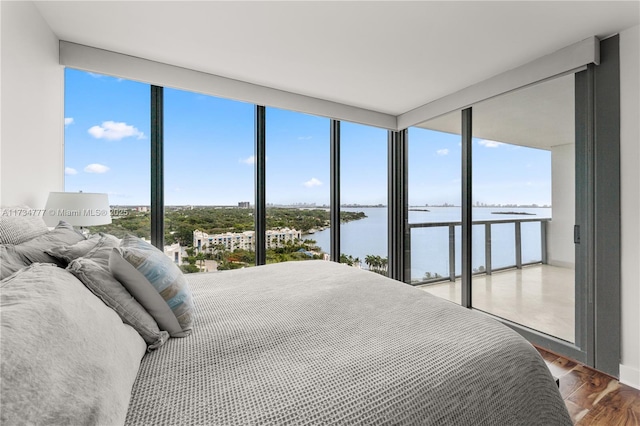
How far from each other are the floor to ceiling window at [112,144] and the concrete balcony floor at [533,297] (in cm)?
360

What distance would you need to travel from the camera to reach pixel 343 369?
88 cm

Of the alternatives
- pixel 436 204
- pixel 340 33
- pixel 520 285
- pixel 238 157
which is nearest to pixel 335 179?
pixel 238 157

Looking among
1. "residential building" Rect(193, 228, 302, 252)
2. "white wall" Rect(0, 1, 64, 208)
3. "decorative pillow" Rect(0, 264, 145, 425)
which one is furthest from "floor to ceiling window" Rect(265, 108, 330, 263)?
"decorative pillow" Rect(0, 264, 145, 425)

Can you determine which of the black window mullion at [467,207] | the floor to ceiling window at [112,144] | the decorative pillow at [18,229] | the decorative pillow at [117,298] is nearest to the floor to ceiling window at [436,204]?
the black window mullion at [467,207]

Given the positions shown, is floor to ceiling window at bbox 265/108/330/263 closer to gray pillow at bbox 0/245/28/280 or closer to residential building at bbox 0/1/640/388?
residential building at bbox 0/1/640/388

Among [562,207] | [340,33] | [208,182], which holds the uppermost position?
[340,33]

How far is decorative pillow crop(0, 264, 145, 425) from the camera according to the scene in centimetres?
47

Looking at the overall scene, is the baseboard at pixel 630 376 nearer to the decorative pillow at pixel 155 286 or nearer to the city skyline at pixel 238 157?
the city skyline at pixel 238 157

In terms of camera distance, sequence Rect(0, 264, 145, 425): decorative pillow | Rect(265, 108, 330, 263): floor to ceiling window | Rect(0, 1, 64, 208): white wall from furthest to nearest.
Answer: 1. Rect(265, 108, 330, 263): floor to ceiling window
2. Rect(0, 1, 64, 208): white wall
3. Rect(0, 264, 145, 425): decorative pillow

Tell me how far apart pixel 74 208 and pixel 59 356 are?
1836mm

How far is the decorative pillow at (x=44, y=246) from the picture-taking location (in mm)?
1022

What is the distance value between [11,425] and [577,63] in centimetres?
345

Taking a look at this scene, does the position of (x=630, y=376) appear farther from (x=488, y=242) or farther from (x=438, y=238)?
(x=438, y=238)

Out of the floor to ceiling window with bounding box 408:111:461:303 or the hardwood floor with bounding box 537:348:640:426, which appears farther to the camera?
the floor to ceiling window with bounding box 408:111:461:303
